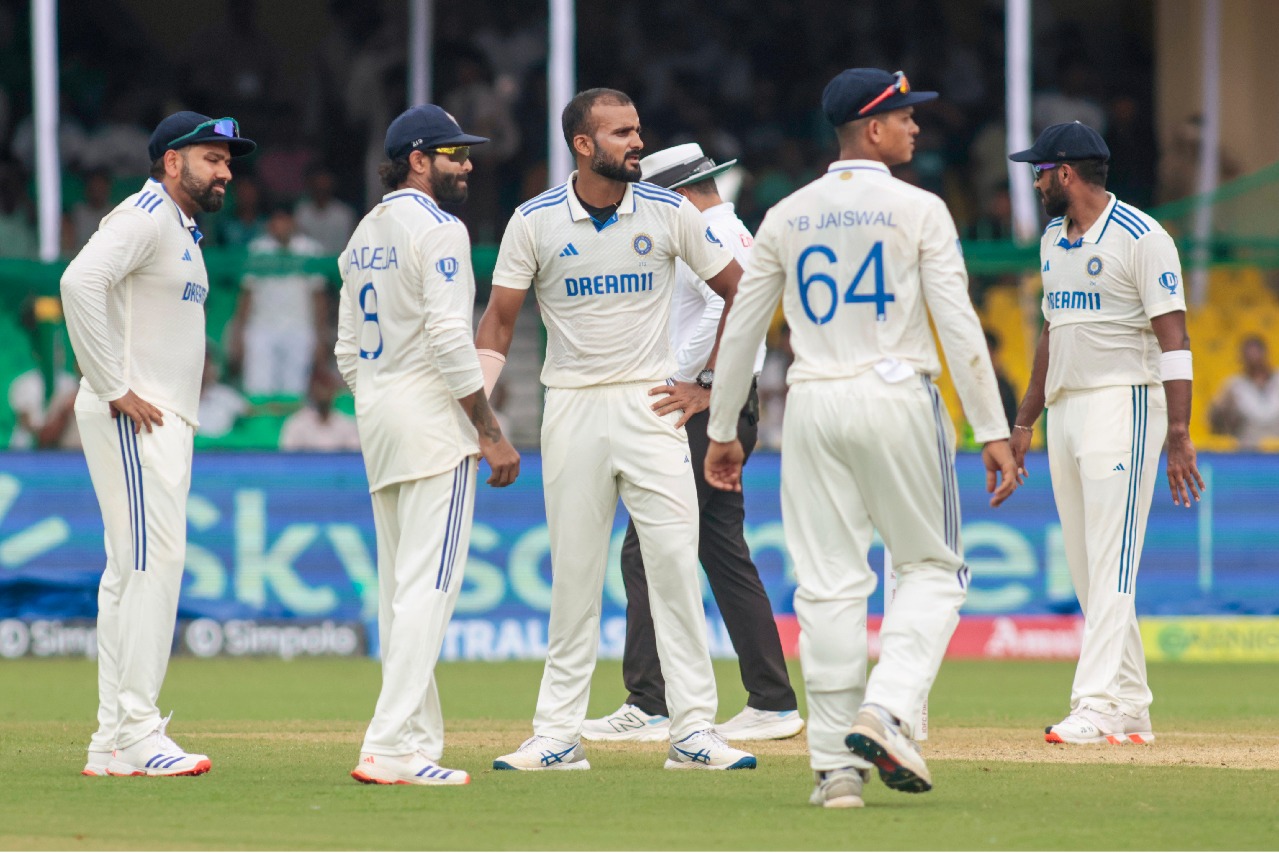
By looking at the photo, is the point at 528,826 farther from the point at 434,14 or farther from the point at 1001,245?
the point at 434,14

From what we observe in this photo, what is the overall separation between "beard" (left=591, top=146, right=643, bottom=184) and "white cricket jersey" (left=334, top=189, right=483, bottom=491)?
1.96ft

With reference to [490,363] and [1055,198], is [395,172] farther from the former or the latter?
[1055,198]

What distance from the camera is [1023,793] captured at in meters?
6.54

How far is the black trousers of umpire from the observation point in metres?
8.57

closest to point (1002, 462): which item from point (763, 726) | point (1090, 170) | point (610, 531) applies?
point (610, 531)

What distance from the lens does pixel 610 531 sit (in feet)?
23.6

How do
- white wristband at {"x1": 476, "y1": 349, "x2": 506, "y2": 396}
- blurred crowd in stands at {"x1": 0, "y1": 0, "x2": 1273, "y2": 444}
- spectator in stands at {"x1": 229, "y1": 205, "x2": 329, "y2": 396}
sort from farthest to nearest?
blurred crowd in stands at {"x1": 0, "y1": 0, "x2": 1273, "y2": 444}
spectator in stands at {"x1": 229, "y1": 205, "x2": 329, "y2": 396}
white wristband at {"x1": 476, "y1": 349, "x2": 506, "y2": 396}

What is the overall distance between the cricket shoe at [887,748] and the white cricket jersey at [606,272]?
1.83 metres

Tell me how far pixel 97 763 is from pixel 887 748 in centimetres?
308

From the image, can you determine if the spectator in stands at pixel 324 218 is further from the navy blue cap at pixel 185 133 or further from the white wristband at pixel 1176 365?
the white wristband at pixel 1176 365

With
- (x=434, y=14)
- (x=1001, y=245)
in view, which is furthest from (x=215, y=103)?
(x=1001, y=245)

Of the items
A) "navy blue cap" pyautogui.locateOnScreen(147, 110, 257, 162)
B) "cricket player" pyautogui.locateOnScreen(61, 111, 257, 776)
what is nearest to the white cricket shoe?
"cricket player" pyautogui.locateOnScreen(61, 111, 257, 776)

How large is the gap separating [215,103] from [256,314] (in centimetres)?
586

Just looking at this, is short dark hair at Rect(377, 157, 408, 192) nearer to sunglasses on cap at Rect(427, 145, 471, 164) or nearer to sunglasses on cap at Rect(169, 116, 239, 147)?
sunglasses on cap at Rect(427, 145, 471, 164)
